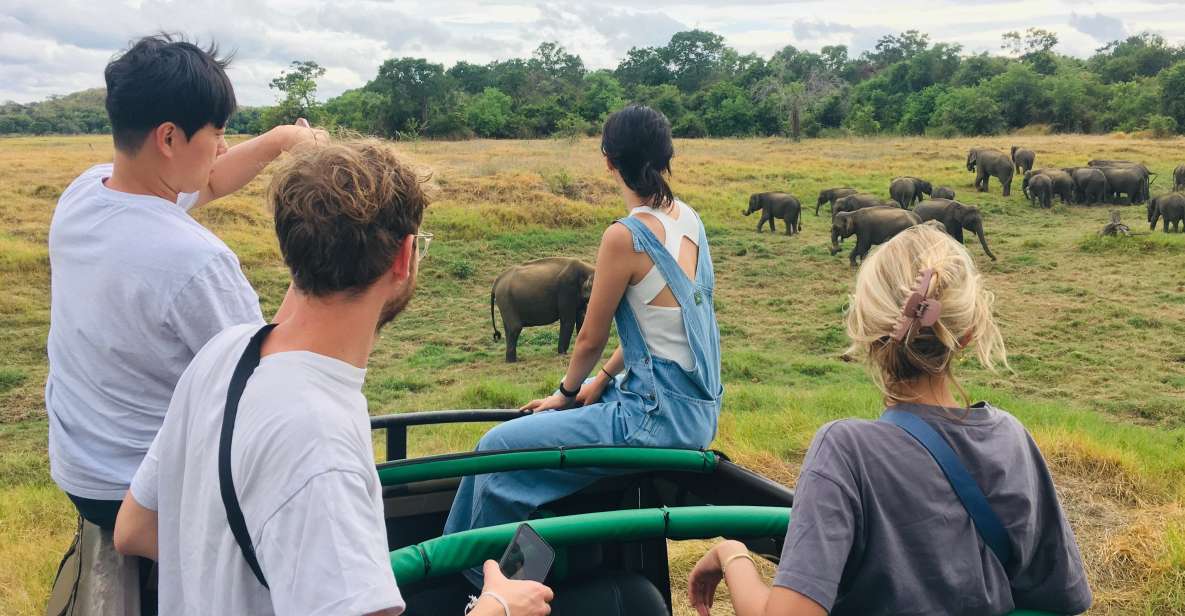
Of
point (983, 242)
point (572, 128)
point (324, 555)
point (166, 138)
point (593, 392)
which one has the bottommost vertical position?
point (983, 242)

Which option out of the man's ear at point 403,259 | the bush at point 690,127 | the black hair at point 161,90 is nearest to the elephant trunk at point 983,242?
the black hair at point 161,90

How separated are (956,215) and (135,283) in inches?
590

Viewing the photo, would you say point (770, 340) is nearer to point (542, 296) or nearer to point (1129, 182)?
point (542, 296)

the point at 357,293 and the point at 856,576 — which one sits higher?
the point at 357,293

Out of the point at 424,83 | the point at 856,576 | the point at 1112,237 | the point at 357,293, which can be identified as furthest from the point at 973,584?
the point at 424,83

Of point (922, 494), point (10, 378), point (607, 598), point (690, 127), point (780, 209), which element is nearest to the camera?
point (922, 494)

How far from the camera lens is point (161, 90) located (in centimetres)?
175

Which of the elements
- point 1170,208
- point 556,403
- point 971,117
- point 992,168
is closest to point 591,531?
point 556,403

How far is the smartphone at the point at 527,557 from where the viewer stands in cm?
133

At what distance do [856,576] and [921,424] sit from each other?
0.23 metres

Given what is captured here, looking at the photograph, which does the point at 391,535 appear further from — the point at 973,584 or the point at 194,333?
the point at 973,584

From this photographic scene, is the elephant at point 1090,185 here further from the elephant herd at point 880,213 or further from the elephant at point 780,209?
the elephant at point 780,209

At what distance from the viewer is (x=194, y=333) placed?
1.71 metres

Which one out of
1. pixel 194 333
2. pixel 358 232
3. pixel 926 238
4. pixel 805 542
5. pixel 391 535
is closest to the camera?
pixel 358 232
